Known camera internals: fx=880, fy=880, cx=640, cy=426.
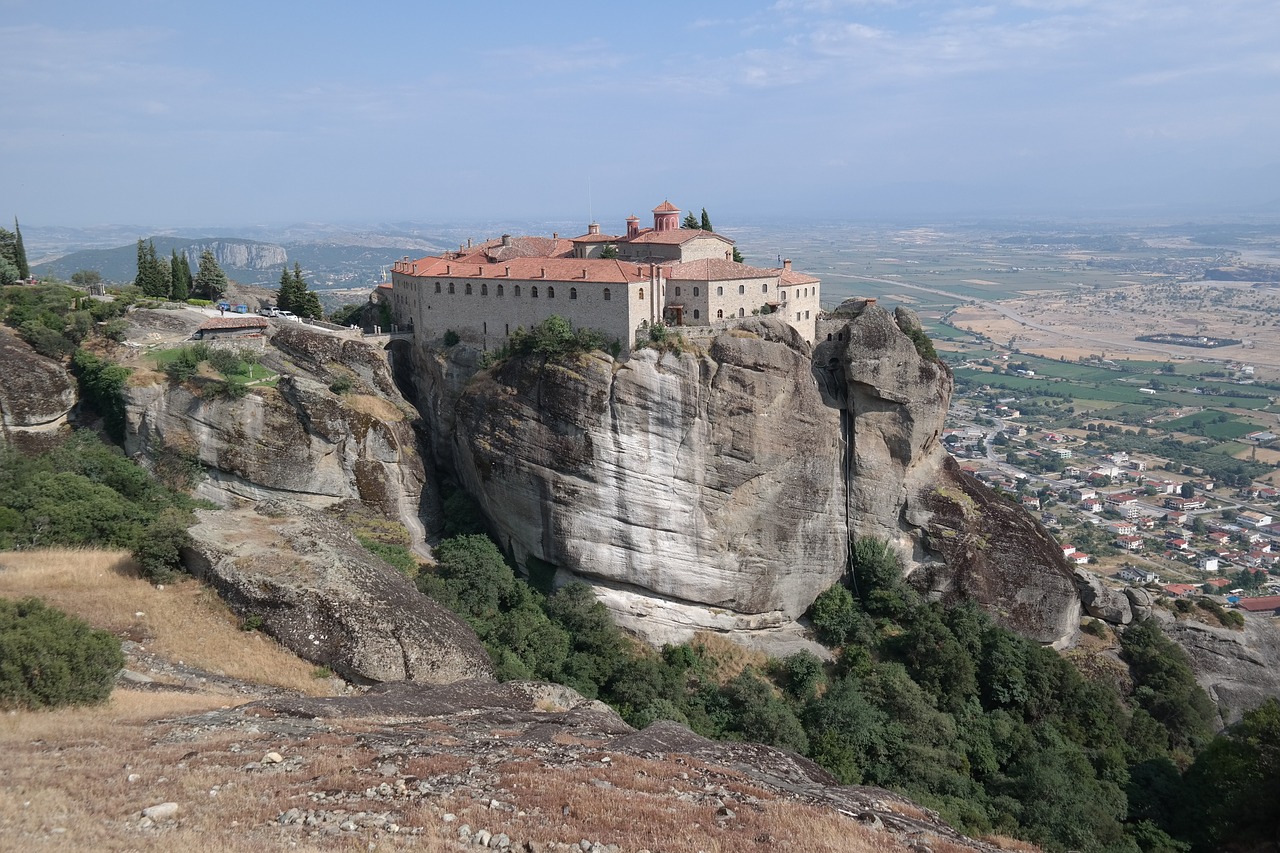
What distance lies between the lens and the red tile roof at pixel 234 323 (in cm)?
4150

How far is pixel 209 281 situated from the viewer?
179 ft

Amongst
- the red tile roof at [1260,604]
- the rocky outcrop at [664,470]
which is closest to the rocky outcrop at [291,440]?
the rocky outcrop at [664,470]

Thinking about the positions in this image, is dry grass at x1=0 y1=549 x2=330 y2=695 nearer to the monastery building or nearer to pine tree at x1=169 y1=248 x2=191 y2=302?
the monastery building

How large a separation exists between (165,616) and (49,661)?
22.5ft

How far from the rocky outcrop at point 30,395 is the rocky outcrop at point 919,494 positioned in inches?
1311

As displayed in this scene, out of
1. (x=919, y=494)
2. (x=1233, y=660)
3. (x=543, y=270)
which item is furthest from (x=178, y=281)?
(x=1233, y=660)

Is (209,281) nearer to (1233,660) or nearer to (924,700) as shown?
(924,700)

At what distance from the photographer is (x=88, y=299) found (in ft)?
141

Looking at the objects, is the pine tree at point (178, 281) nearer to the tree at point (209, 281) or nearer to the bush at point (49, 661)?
the tree at point (209, 281)

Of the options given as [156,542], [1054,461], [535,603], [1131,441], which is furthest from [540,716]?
[1131,441]

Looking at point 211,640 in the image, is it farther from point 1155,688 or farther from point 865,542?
point 1155,688

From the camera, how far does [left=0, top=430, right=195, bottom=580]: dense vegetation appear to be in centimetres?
2539

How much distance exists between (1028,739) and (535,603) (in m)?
20.7

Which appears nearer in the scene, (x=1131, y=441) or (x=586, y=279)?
(x=586, y=279)
